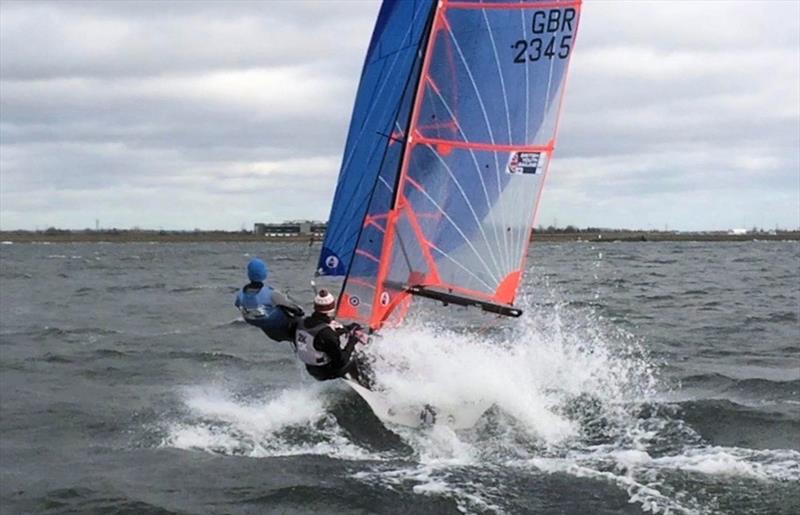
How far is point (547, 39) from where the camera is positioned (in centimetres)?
900

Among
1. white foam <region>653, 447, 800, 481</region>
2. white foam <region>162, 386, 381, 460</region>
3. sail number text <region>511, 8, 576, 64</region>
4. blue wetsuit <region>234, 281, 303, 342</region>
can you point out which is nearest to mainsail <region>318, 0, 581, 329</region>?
sail number text <region>511, 8, 576, 64</region>

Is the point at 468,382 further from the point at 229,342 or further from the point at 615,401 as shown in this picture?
the point at 229,342

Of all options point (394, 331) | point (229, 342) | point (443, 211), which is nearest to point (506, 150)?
point (443, 211)

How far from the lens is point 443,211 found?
9461mm

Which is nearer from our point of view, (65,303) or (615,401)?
(615,401)

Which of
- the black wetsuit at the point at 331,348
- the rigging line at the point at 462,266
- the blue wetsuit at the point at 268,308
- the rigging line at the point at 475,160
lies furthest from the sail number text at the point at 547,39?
the blue wetsuit at the point at 268,308

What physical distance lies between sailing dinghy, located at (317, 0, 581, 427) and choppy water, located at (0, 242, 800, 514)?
2.24 feet

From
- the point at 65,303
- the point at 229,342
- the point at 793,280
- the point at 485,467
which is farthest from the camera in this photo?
the point at 793,280

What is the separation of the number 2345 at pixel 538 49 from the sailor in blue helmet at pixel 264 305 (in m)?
3.11

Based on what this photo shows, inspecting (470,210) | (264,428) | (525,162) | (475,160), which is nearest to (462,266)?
(470,210)

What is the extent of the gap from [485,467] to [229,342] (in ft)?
30.5

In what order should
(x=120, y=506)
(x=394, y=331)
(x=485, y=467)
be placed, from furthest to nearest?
1. (x=394, y=331)
2. (x=485, y=467)
3. (x=120, y=506)

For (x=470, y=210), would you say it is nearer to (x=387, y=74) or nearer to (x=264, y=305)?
(x=387, y=74)

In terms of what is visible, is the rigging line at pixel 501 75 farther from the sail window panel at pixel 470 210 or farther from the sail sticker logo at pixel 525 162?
the sail window panel at pixel 470 210
